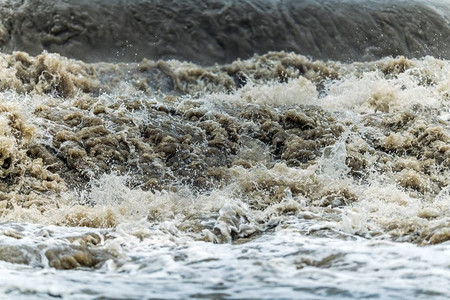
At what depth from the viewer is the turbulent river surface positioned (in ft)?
13.0

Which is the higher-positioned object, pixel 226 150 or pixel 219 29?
pixel 219 29

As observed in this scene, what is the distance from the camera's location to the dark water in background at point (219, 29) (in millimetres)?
10805

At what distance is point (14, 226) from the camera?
478cm

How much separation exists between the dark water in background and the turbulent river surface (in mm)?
29

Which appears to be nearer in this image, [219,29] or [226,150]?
[226,150]

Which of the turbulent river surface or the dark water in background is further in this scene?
the dark water in background

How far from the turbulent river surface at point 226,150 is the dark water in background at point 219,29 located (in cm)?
3

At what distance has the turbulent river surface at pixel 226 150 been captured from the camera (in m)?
3.98

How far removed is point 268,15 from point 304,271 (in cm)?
820

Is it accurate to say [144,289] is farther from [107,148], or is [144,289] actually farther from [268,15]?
[268,15]

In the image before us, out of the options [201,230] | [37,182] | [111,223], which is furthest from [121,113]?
[201,230]

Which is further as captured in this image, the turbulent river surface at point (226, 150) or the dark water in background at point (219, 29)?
the dark water in background at point (219, 29)

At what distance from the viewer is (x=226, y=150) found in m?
7.00

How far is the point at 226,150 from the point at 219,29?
471 cm
